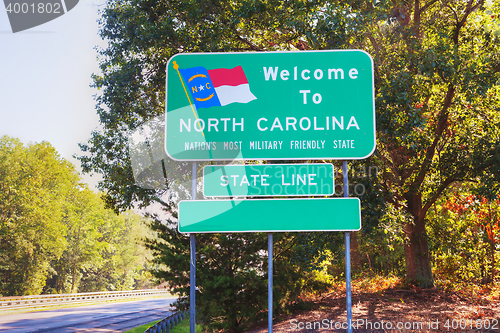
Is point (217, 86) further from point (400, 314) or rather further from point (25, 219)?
point (25, 219)

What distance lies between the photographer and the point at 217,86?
7.31m

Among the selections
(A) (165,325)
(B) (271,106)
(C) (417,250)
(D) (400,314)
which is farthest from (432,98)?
(A) (165,325)

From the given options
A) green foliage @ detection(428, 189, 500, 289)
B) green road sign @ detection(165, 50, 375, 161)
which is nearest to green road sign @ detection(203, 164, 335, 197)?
green road sign @ detection(165, 50, 375, 161)

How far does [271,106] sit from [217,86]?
1.09m

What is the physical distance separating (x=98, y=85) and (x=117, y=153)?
8.28 ft

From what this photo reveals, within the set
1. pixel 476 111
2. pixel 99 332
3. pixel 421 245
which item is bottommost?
pixel 99 332

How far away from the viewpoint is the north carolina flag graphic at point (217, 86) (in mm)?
7262

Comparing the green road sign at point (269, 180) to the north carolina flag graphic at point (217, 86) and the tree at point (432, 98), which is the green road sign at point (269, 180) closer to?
the north carolina flag graphic at point (217, 86)

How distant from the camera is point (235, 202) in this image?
659 cm

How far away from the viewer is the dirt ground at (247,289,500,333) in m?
8.86

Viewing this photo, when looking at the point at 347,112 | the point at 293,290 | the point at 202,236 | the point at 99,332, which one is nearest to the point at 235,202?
the point at 347,112

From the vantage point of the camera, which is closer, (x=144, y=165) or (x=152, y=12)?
(x=152, y=12)

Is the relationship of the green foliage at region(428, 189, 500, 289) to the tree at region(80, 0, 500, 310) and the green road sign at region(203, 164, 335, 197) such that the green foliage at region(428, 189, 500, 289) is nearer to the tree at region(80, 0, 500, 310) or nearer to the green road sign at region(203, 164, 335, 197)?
the tree at region(80, 0, 500, 310)

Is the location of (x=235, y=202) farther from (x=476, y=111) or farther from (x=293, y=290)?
(x=476, y=111)
